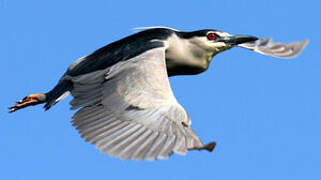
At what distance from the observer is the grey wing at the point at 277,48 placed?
9039mm

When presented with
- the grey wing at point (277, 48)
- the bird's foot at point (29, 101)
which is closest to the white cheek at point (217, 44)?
the grey wing at point (277, 48)

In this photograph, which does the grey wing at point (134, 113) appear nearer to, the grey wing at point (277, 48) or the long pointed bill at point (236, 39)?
the long pointed bill at point (236, 39)

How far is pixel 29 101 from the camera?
812 centimetres

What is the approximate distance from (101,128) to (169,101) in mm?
847

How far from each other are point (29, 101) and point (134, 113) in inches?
97.0

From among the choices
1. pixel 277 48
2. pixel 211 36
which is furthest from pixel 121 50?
pixel 277 48

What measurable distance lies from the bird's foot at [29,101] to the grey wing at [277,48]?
10.8ft

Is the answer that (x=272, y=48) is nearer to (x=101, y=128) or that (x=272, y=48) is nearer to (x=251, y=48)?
(x=251, y=48)

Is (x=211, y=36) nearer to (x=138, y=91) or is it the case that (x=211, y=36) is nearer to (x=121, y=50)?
(x=121, y=50)

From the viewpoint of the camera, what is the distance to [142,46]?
7480 millimetres

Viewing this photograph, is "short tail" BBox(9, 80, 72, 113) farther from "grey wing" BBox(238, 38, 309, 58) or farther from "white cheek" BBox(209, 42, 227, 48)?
"grey wing" BBox(238, 38, 309, 58)

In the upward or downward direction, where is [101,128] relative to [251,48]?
downward

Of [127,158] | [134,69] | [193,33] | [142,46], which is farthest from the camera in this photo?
[193,33]

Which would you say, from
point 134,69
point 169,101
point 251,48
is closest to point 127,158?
point 169,101
